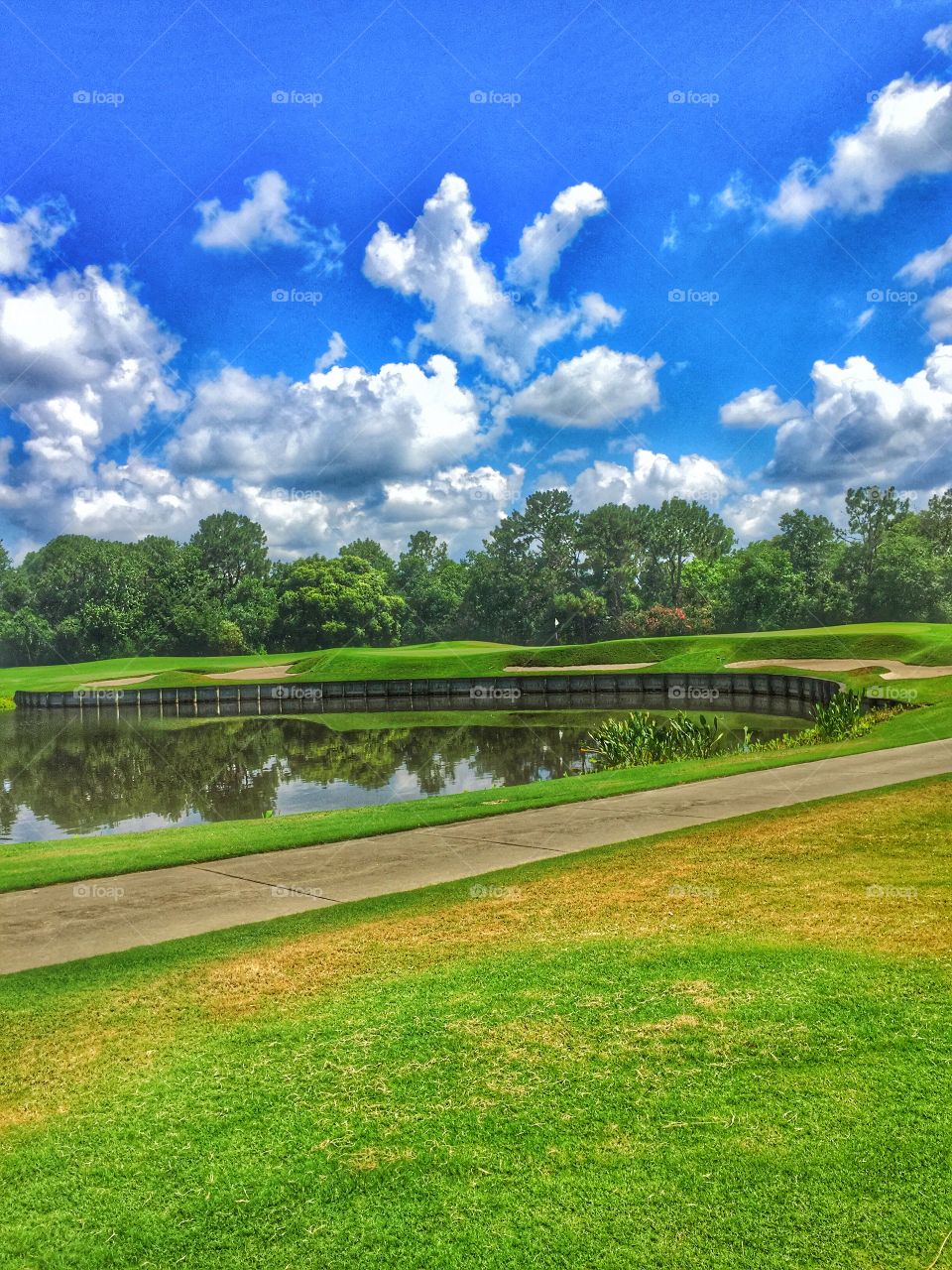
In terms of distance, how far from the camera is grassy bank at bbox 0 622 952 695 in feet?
149

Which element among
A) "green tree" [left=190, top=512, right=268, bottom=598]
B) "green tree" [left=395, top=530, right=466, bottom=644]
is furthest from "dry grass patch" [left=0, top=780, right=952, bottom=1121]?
"green tree" [left=190, top=512, right=268, bottom=598]

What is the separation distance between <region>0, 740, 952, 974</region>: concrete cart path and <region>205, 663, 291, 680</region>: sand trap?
4867cm

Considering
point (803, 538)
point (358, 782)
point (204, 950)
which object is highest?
point (803, 538)

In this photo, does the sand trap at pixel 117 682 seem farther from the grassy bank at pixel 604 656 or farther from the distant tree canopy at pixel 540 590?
the distant tree canopy at pixel 540 590

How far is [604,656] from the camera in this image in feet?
→ 182

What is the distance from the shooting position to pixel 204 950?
277 inches

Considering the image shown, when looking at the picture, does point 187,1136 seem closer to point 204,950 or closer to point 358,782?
point 204,950

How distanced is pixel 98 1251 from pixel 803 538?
98081 millimetres

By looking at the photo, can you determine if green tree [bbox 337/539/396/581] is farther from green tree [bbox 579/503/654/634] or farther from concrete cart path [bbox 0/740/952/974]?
concrete cart path [bbox 0/740/952/974]

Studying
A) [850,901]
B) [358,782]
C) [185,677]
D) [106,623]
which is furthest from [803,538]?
[850,901]

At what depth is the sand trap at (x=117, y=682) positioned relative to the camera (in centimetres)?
6051

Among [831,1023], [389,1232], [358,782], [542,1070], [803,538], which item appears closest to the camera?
[389,1232]

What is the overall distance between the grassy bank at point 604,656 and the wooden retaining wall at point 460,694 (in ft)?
8.35

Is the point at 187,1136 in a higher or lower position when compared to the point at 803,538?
lower
